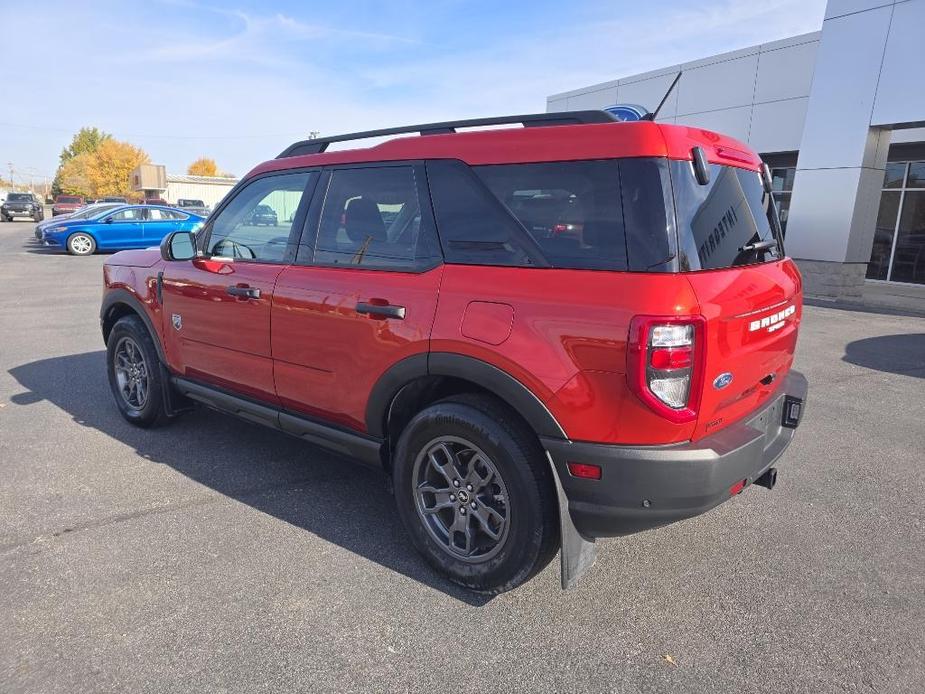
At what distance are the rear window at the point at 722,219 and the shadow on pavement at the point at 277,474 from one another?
5.68ft

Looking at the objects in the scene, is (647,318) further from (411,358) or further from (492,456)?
(411,358)

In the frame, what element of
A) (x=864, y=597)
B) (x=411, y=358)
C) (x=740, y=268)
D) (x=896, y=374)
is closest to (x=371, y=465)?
(x=411, y=358)

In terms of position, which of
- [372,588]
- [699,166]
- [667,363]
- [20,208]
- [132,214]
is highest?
[699,166]

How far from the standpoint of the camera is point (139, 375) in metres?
4.53

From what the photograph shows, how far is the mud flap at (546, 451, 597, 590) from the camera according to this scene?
2357mm

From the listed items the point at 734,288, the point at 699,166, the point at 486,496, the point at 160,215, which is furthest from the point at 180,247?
the point at 160,215

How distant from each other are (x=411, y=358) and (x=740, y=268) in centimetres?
144

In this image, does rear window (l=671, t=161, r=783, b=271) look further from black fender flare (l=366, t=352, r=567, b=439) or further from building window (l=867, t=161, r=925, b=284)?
building window (l=867, t=161, r=925, b=284)

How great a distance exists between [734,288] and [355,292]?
1672 mm

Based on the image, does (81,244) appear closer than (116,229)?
Yes

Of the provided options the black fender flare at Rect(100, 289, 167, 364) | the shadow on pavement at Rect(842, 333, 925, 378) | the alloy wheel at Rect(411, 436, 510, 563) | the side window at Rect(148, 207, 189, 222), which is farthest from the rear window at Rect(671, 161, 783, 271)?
the side window at Rect(148, 207, 189, 222)

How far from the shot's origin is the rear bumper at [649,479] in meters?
2.20

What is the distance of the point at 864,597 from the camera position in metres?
2.66

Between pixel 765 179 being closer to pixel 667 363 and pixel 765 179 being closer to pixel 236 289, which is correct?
pixel 667 363
